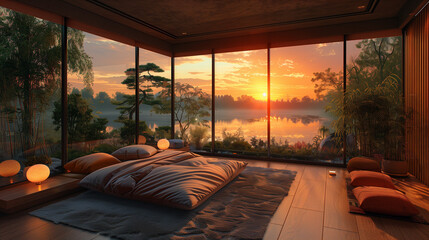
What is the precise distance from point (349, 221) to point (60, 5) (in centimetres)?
462

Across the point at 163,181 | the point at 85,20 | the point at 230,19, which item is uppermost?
the point at 230,19

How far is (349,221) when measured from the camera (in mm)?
2432

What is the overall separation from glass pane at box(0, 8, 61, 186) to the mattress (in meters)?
1.10

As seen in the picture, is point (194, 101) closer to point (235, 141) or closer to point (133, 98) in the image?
point (235, 141)

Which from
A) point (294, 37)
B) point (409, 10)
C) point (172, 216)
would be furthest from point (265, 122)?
point (172, 216)

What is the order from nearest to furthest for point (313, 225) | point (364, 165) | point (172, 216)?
point (313, 225) → point (172, 216) → point (364, 165)

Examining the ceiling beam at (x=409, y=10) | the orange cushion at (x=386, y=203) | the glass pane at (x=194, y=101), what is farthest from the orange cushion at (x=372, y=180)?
the glass pane at (x=194, y=101)

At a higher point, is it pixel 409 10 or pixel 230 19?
pixel 230 19

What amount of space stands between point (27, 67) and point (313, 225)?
13.0 ft

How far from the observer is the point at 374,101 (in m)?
3.98

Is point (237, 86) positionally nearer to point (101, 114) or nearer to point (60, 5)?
point (101, 114)

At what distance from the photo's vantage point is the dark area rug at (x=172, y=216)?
2148mm

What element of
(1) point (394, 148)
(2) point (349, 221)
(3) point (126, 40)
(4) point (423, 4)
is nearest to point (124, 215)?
(2) point (349, 221)

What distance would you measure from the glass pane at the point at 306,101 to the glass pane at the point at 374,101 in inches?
11.3
